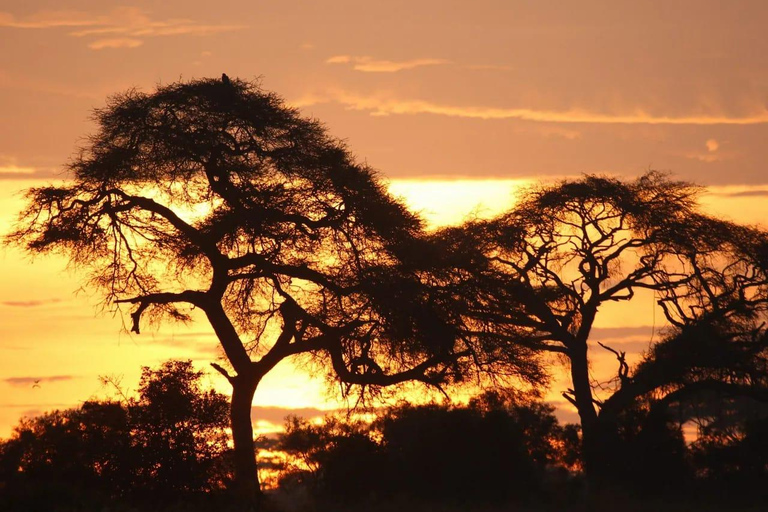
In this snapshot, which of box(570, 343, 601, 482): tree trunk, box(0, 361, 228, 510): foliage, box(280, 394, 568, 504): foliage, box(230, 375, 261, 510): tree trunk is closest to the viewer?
box(0, 361, 228, 510): foliage

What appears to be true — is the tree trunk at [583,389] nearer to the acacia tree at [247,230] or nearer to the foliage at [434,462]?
the foliage at [434,462]

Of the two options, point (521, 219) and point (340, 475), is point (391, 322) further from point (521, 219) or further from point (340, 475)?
point (521, 219)

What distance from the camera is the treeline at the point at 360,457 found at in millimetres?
28938

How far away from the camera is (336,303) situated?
33.3 meters

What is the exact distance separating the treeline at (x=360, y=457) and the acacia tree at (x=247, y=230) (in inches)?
129

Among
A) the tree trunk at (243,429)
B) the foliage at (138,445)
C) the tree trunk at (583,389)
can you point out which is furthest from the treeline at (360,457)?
the tree trunk at (583,389)

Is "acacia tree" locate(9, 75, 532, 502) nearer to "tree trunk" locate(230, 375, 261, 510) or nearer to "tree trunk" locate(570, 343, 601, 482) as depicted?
"tree trunk" locate(230, 375, 261, 510)

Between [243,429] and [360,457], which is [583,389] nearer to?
[360,457]

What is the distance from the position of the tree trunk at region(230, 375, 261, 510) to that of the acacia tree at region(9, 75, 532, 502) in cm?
6

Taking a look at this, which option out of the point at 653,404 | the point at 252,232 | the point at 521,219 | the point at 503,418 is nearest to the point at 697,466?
the point at 653,404

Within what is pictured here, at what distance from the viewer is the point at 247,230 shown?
32969 mm

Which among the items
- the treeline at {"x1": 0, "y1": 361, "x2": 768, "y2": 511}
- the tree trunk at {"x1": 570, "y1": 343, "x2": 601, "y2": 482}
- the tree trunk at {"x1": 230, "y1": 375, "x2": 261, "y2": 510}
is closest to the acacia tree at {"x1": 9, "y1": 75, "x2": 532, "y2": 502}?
the tree trunk at {"x1": 230, "y1": 375, "x2": 261, "y2": 510}

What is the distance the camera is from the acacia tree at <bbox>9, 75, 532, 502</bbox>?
108 feet

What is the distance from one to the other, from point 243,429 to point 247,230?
5.34 metres
